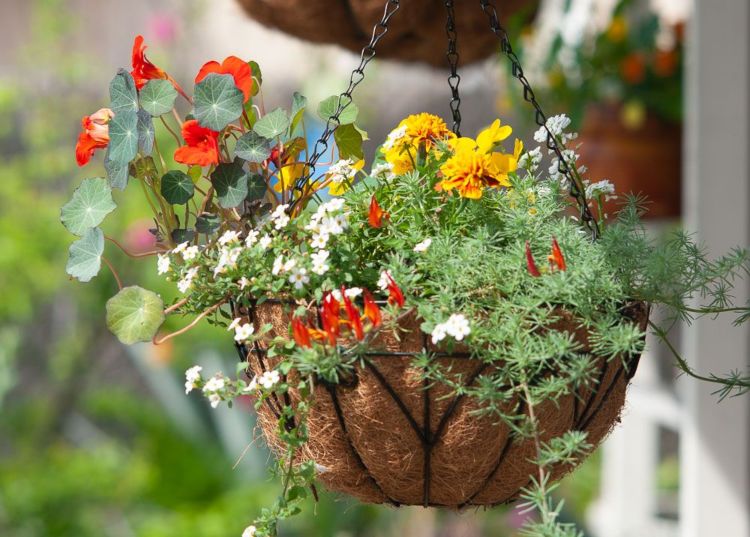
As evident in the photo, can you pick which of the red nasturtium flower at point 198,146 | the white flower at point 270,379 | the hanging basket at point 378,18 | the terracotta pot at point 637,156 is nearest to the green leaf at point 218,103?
the red nasturtium flower at point 198,146

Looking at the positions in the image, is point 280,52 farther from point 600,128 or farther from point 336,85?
point 600,128

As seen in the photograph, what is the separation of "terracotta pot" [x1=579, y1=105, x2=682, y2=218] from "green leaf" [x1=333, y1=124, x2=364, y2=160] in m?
1.42

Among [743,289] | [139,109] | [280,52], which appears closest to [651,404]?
[743,289]

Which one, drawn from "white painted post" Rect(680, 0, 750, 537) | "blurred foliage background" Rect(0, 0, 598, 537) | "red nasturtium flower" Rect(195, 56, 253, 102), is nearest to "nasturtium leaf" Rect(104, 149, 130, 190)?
"red nasturtium flower" Rect(195, 56, 253, 102)

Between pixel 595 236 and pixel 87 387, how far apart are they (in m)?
3.89

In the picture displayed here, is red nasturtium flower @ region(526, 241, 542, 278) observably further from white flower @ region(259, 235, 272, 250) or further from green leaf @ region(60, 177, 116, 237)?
green leaf @ region(60, 177, 116, 237)

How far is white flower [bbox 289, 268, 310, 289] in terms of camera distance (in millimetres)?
820

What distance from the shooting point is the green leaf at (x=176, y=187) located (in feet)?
2.98

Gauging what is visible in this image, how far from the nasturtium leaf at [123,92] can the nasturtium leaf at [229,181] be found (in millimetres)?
99

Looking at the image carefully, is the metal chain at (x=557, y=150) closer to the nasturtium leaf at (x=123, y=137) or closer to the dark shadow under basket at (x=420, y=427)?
the dark shadow under basket at (x=420, y=427)

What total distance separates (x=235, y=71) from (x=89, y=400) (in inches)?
145

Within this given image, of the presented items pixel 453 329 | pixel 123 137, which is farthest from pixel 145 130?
pixel 453 329

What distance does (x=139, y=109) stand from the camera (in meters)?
0.88

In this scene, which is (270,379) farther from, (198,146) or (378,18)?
(378,18)
